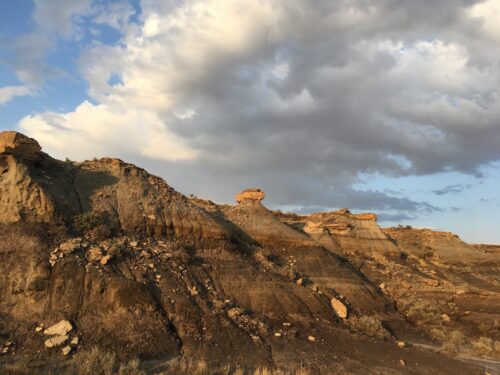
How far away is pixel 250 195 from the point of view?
33906 mm

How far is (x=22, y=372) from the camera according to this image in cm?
1069

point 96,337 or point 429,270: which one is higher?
point 429,270

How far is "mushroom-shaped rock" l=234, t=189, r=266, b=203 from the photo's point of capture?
33156mm

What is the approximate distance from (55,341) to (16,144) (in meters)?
9.25

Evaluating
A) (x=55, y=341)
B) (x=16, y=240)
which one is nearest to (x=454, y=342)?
(x=55, y=341)

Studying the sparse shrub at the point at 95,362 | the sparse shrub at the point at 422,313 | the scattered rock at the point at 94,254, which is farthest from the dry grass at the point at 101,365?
the sparse shrub at the point at 422,313

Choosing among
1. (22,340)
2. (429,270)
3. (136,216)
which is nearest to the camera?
(22,340)

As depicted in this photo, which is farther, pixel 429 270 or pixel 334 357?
pixel 429 270

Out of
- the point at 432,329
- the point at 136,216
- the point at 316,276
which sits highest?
the point at 136,216

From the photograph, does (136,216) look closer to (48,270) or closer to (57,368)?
(48,270)

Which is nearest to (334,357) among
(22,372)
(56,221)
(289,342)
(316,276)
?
(289,342)

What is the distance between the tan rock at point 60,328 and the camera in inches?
521

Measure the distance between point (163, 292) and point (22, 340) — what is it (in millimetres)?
5202

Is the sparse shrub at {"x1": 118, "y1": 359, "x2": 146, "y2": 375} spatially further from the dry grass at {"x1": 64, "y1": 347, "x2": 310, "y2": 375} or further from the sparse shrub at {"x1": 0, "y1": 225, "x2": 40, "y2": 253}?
the sparse shrub at {"x1": 0, "y1": 225, "x2": 40, "y2": 253}
